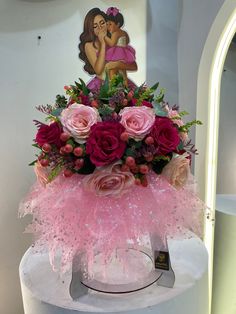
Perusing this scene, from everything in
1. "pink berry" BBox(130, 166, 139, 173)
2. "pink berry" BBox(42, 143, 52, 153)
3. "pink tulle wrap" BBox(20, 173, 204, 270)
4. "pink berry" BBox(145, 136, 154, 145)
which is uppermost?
"pink berry" BBox(145, 136, 154, 145)

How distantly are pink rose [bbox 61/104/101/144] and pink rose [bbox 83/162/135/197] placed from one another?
0.10 meters

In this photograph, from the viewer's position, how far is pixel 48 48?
4.58ft

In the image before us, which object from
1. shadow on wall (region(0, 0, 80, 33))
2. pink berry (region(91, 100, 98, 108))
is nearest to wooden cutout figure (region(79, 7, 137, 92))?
shadow on wall (region(0, 0, 80, 33))

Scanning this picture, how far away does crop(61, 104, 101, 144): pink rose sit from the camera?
726 mm

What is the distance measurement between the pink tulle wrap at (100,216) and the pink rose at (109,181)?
0.04 meters

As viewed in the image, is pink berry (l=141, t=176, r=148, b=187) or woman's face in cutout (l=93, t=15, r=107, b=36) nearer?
pink berry (l=141, t=176, r=148, b=187)

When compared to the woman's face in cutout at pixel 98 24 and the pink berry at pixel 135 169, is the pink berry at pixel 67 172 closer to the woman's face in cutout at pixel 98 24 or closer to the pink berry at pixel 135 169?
the pink berry at pixel 135 169

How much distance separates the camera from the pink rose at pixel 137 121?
2.39 ft

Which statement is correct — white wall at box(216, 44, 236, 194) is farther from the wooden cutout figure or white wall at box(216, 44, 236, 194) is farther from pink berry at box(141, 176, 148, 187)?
pink berry at box(141, 176, 148, 187)

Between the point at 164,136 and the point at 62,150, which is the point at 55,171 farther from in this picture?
the point at 164,136

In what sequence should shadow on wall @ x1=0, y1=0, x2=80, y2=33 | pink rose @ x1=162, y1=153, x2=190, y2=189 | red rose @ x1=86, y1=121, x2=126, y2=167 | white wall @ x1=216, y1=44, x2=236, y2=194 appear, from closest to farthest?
red rose @ x1=86, y1=121, x2=126, y2=167
pink rose @ x1=162, y1=153, x2=190, y2=189
shadow on wall @ x1=0, y1=0, x2=80, y2=33
white wall @ x1=216, y1=44, x2=236, y2=194

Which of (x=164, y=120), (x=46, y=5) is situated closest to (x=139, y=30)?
(x=46, y=5)

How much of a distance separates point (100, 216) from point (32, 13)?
1.09 metres

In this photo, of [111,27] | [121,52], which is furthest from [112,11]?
[121,52]
